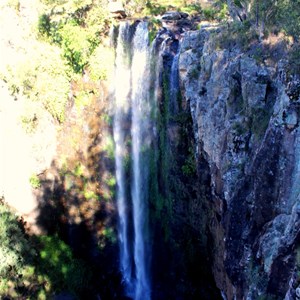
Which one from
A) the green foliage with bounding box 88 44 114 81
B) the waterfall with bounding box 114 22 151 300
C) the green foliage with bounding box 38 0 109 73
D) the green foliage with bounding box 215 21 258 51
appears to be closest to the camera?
the green foliage with bounding box 215 21 258 51

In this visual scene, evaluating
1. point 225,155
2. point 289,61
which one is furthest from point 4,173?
point 289,61

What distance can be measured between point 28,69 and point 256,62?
11.5 meters

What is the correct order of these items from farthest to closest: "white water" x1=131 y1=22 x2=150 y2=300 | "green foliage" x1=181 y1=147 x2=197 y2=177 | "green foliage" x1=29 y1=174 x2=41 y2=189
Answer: "green foliage" x1=29 y1=174 x2=41 y2=189 < "white water" x1=131 y1=22 x2=150 y2=300 < "green foliage" x1=181 y1=147 x2=197 y2=177

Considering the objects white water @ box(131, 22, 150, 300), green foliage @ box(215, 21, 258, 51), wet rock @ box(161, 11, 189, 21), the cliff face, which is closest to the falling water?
the cliff face

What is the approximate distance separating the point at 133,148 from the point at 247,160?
8.73 metres

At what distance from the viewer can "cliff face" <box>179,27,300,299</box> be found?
354 inches

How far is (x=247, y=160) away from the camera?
1091cm

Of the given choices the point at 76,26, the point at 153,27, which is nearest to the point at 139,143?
the point at 153,27

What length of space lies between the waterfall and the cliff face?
3.43 meters

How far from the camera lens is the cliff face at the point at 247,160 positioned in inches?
354

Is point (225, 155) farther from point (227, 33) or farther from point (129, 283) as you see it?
point (129, 283)

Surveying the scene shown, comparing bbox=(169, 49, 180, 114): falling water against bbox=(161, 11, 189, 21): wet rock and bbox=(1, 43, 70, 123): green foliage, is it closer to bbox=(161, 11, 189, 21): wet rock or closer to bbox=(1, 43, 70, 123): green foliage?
bbox=(161, 11, 189, 21): wet rock

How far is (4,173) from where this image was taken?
19.2m

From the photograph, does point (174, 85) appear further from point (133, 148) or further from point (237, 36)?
point (133, 148)
